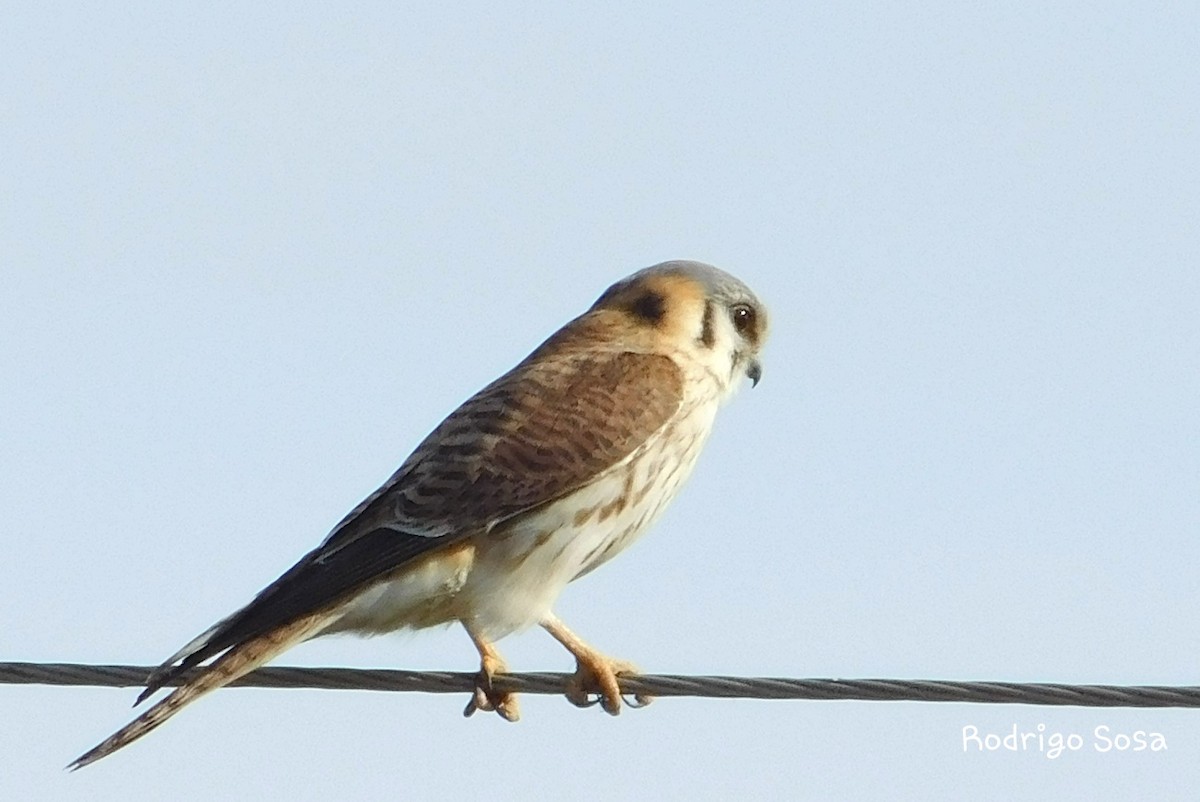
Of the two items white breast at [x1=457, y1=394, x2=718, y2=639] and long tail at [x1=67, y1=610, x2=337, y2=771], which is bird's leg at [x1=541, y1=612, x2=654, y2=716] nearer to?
white breast at [x1=457, y1=394, x2=718, y2=639]

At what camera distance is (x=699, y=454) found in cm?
697

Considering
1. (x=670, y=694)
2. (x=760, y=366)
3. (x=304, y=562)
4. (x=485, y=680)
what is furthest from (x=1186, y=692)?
(x=760, y=366)

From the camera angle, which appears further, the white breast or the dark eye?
the dark eye

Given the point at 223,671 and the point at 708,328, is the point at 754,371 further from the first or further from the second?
the point at 223,671

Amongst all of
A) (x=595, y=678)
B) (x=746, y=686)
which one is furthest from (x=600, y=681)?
(x=746, y=686)

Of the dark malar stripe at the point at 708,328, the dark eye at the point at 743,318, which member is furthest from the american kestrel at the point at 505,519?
the dark eye at the point at 743,318

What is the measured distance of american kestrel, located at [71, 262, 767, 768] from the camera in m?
5.81

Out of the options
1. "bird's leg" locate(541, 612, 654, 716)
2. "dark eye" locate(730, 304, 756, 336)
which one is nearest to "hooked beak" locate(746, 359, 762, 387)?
"dark eye" locate(730, 304, 756, 336)

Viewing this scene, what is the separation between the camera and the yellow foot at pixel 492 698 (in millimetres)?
6125

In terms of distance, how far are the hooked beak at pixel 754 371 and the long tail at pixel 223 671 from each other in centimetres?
231

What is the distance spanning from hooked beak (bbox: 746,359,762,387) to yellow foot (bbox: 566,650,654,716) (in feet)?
5.59

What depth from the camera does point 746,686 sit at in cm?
462

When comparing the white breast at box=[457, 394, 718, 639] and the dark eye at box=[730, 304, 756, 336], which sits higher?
the dark eye at box=[730, 304, 756, 336]

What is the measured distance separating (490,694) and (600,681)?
34 cm
